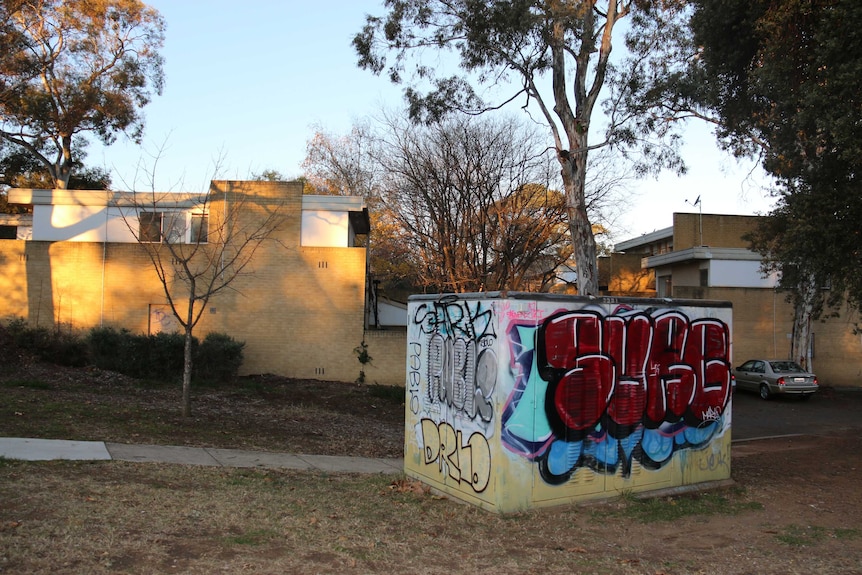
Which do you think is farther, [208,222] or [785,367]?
[785,367]

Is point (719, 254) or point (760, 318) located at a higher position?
point (719, 254)

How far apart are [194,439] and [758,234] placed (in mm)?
13172

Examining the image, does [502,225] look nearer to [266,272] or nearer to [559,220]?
[559,220]

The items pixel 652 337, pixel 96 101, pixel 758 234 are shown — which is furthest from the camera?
pixel 96 101

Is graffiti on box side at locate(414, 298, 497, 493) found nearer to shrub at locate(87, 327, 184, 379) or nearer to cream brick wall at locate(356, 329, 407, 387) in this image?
shrub at locate(87, 327, 184, 379)

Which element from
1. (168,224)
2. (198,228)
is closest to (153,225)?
(168,224)

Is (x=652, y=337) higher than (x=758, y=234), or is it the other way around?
(x=758, y=234)

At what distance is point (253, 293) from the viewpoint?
23672 millimetres

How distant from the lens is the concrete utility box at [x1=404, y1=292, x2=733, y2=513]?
7.23m

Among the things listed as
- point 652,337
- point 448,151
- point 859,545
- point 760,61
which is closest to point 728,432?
point 652,337

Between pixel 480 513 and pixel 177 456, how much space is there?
15.3 feet

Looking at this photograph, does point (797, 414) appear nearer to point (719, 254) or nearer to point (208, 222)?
point (719, 254)

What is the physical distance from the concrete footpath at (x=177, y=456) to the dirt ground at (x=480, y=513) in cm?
59

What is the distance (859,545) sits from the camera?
645cm
